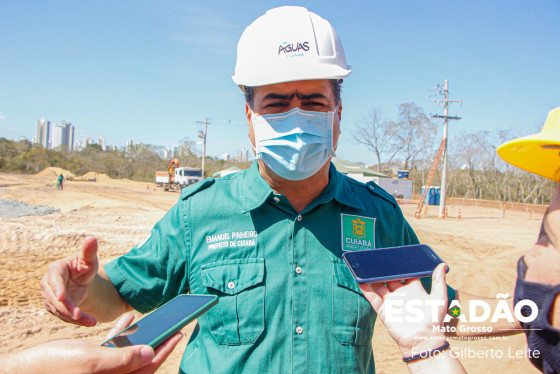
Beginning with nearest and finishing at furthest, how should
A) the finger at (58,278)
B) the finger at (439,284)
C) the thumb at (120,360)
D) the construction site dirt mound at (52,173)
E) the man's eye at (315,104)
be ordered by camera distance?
1. the thumb at (120,360)
2. the finger at (439,284)
3. the finger at (58,278)
4. the man's eye at (315,104)
5. the construction site dirt mound at (52,173)

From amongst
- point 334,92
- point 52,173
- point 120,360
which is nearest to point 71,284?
point 120,360

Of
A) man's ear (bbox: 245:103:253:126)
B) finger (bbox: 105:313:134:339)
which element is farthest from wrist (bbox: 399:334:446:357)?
man's ear (bbox: 245:103:253:126)

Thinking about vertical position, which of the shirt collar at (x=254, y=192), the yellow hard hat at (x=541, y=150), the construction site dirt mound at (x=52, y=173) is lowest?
the construction site dirt mound at (x=52, y=173)

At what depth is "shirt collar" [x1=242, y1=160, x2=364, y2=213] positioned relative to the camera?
1870 mm

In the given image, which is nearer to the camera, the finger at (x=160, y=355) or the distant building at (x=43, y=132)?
the finger at (x=160, y=355)

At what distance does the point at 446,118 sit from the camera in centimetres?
2445

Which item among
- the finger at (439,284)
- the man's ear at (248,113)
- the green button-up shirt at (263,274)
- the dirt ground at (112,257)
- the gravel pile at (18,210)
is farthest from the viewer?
the gravel pile at (18,210)

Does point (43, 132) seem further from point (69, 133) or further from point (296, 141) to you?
point (296, 141)

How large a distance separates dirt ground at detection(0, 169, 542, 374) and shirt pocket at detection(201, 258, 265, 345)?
4.63ft

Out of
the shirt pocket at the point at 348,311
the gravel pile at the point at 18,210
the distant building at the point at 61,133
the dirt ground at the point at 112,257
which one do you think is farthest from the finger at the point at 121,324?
the distant building at the point at 61,133

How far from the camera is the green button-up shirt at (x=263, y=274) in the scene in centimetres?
164

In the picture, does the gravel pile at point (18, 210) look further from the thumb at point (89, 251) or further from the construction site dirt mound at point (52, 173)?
the construction site dirt mound at point (52, 173)

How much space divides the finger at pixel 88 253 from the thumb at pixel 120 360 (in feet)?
1.60

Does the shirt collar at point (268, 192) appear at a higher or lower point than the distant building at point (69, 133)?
lower
